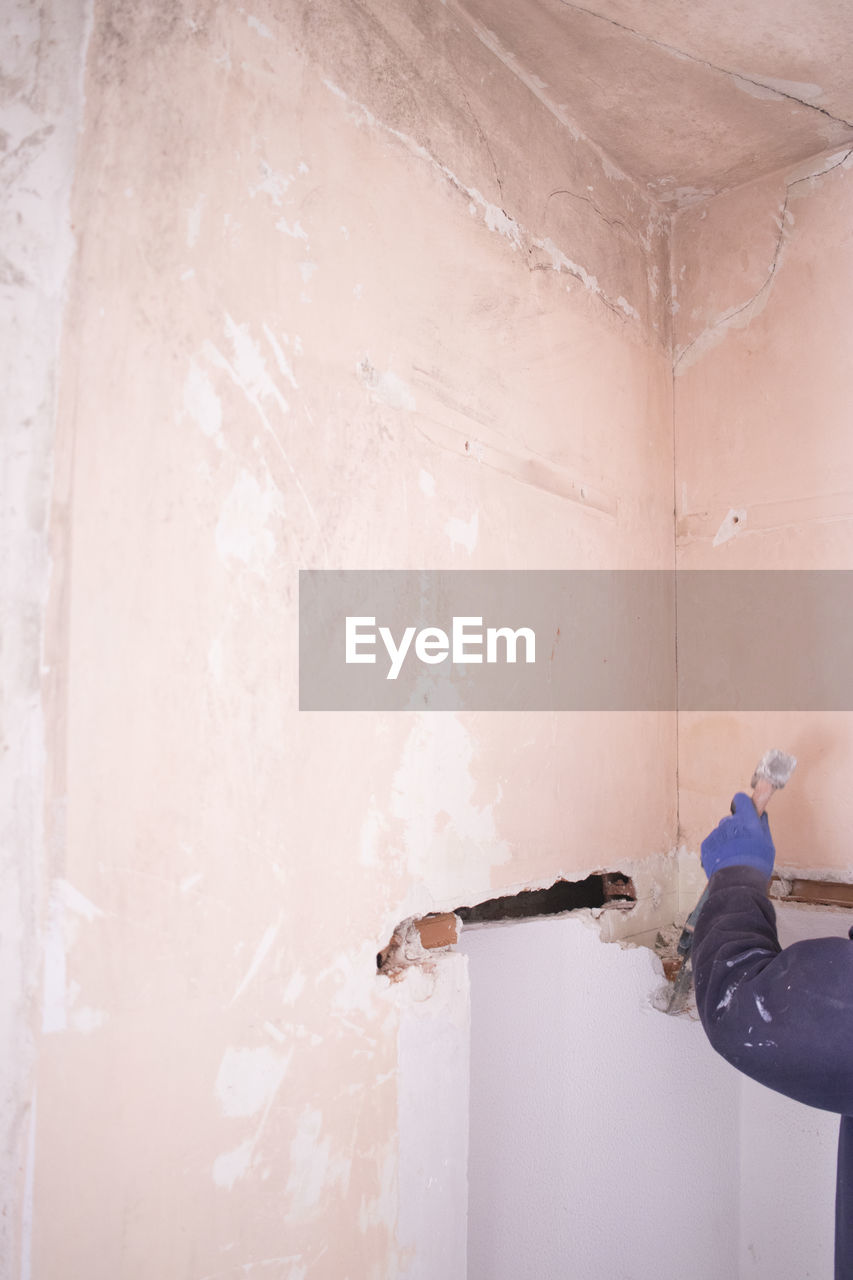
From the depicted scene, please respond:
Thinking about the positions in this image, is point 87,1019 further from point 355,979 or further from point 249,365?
point 249,365

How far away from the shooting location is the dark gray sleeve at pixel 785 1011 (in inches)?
50.0

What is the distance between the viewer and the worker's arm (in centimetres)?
127

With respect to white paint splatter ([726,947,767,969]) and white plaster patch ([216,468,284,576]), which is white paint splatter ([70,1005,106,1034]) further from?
white paint splatter ([726,947,767,969])

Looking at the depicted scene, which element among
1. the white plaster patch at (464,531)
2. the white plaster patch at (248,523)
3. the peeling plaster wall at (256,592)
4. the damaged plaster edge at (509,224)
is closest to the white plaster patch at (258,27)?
the peeling plaster wall at (256,592)

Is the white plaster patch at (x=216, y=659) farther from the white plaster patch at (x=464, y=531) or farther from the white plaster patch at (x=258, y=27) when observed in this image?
the white plaster patch at (x=258, y=27)

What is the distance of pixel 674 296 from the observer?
254cm

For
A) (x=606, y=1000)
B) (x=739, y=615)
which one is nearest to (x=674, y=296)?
(x=739, y=615)

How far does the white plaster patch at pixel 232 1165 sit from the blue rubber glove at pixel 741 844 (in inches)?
38.2

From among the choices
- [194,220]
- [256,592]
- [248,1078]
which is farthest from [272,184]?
[248,1078]

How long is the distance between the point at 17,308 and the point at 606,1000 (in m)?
1.86

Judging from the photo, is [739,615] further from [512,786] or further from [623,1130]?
Result: [623,1130]

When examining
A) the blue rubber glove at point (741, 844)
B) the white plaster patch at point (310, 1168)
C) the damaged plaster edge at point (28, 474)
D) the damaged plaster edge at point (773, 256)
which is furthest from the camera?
the damaged plaster edge at point (773, 256)

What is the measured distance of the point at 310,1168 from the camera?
136cm

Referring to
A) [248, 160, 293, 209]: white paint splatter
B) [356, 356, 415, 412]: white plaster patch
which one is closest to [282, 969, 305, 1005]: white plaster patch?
[356, 356, 415, 412]: white plaster patch
